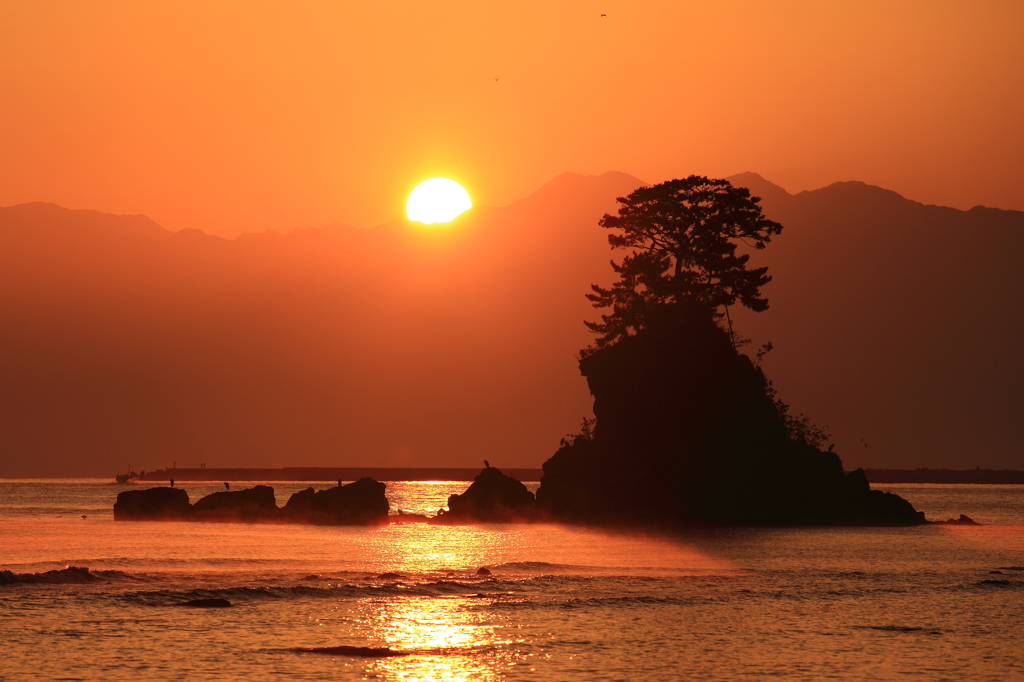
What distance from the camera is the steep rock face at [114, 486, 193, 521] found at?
10356cm

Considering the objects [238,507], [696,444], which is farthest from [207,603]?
[238,507]

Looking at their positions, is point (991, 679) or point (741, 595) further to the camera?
point (741, 595)

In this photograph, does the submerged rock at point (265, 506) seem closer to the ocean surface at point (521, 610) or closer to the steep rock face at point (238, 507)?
the steep rock face at point (238, 507)

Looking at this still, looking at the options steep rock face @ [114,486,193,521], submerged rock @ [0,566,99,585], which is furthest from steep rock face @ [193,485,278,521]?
submerged rock @ [0,566,99,585]

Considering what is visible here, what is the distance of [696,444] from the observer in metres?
85.5

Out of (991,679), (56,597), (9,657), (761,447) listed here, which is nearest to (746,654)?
(991,679)

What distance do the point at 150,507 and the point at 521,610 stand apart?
74.1 metres

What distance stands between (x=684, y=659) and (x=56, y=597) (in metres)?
22.5

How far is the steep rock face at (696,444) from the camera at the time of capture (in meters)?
85.5

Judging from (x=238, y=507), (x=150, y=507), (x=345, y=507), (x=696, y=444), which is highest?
(x=696, y=444)

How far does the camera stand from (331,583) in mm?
45688

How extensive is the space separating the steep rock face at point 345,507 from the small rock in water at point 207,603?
60415 millimetres

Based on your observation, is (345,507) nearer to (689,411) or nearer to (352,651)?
(689,411)

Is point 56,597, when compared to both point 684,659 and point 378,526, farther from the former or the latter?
point 378,526
